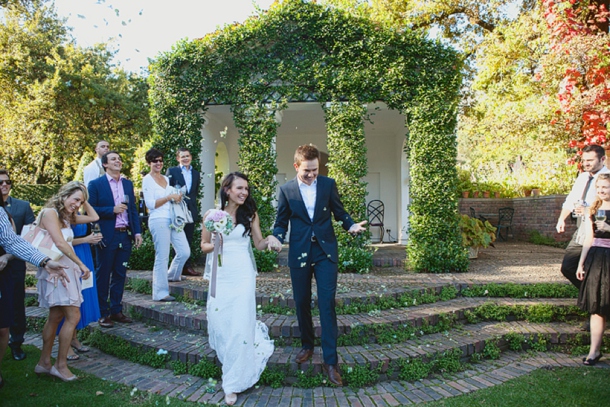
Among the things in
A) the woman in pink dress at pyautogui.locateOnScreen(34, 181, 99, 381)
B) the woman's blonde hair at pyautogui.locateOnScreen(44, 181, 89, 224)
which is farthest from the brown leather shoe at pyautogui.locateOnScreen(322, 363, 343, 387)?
the woman's blonde hair at pyautogui.locateOnScreen(44, 181, 89, 224)

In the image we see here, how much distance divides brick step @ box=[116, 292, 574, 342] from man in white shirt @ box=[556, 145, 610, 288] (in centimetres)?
75

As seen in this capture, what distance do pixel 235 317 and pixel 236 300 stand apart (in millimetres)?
146

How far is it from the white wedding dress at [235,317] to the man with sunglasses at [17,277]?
2.11 meters

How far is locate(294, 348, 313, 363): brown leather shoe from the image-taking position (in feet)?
13.1

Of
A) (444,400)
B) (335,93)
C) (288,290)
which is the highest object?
(335,93)

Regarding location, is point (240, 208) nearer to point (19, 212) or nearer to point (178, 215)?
point (178, 215)

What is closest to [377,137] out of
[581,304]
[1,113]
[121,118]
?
[581,304]

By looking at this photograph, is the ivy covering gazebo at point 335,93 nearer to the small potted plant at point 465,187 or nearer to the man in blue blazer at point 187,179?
the man in blue blazer at point 187,179

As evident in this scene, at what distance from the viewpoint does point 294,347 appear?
14.5ft

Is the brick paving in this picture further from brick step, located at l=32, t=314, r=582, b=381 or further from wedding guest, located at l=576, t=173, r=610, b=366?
wedding guest, located at l=576, t=173, r=610, b=366

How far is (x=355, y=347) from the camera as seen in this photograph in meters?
4.45

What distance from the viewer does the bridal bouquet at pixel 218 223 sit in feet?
11.8

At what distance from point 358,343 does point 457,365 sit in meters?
1.06

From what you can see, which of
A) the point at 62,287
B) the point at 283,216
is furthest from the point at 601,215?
the point at 62,287
